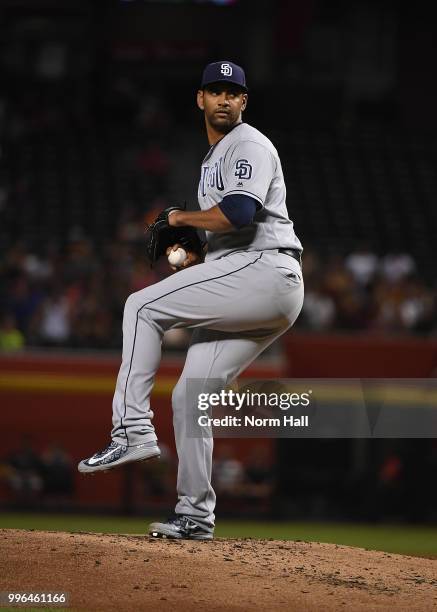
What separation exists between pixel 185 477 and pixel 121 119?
13.7 m

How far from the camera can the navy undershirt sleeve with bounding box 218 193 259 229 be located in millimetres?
4176

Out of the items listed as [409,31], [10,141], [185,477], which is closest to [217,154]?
[185,477]

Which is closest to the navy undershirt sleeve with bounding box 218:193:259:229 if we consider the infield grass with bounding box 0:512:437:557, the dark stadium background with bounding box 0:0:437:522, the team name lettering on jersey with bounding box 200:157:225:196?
the team name lettering on jersey with bounding box 200:157:225:196

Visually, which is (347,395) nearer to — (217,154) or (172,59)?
(217,154)

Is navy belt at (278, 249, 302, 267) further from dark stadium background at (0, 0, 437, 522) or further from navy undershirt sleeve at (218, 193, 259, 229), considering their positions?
dark stadium background at (0, 0, 437, 522)

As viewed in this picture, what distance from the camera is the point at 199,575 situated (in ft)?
13.1

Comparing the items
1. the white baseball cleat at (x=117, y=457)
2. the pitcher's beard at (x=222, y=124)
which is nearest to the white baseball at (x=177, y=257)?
the pitcher's beard at (x=222, y=124)

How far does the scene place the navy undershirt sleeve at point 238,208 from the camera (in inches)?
164

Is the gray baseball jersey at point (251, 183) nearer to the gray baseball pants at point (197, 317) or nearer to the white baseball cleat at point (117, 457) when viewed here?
the gray baseball pants at point (197, 317)

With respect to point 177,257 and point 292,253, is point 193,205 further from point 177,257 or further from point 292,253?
point 292,253

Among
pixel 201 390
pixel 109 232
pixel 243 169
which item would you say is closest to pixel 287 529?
pixel 201 390

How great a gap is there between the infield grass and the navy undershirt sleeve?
13.4ft

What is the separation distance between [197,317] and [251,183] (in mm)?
558

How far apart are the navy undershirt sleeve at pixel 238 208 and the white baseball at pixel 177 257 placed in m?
0.40
